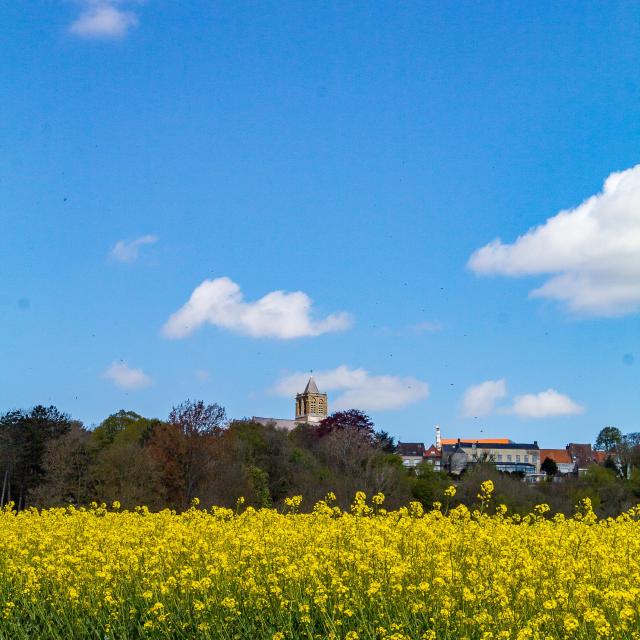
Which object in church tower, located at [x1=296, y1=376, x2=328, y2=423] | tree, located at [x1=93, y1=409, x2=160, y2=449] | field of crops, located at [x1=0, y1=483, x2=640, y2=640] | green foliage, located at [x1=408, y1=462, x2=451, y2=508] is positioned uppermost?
church tower, located at [x1=296, y1=376, x2=328, y2=423]

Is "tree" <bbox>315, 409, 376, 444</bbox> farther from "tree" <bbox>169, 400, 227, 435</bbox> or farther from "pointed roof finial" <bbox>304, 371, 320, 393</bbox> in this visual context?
"pointed roof finial" <bbox>304, 371, 320, 393</bbox>

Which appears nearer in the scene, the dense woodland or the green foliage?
the dense woodland

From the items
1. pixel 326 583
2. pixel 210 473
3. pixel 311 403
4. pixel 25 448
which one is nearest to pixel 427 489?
pixel 210 473

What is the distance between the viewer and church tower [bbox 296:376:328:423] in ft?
497

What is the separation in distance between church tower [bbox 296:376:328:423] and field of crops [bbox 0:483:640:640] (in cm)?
14010

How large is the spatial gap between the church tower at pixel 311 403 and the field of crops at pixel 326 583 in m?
140

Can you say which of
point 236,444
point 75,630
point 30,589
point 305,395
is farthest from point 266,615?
point 305,395

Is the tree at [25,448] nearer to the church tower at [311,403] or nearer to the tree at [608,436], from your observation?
the tree at [608,436]

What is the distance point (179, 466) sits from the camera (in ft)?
129

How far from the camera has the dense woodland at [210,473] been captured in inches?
1479

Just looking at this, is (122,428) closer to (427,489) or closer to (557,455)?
(427,489)

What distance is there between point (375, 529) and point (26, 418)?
4787 centimetres

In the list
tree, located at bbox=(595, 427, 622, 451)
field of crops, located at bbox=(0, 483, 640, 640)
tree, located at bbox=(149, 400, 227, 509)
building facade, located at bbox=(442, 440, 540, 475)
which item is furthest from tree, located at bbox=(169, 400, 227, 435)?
building facade, located at bbox=(442, 440, 540, 475)

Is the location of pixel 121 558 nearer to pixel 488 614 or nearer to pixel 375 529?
pixel 375 529
